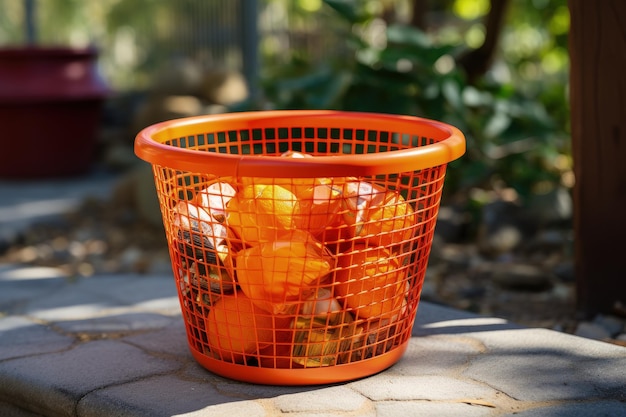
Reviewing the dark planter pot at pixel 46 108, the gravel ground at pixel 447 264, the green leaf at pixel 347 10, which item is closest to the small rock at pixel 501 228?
the gravel ground at pixel 447 264

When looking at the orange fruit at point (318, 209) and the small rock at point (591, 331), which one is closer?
the orange fruit at point (318, 209)

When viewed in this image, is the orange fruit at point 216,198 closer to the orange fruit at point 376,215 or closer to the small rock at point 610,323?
the orange fruit at point 376,215

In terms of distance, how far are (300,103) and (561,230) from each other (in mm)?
1337

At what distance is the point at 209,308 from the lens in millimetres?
1960

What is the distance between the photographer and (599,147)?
2.54 m

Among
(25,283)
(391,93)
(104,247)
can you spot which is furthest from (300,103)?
(25,283)

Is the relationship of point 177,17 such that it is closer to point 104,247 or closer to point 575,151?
point 104,247

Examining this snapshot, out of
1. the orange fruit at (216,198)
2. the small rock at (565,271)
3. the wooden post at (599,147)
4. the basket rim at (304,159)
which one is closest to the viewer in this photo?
the basket rim at (304,159)

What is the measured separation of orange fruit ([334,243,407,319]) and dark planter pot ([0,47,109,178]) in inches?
165

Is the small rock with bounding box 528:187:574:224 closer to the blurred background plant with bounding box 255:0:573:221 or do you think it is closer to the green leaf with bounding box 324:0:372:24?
the blurred background plant with bounding box 255:0:573:221

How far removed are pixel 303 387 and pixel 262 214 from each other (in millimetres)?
432

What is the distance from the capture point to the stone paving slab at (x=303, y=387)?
1.84 metres

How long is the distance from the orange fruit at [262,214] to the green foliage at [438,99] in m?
1.77

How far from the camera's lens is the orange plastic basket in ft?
5.89
